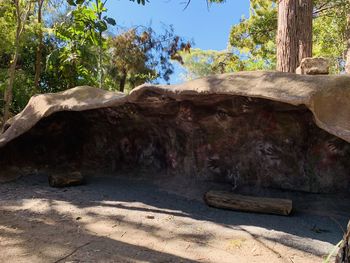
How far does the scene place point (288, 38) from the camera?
546 centimetres

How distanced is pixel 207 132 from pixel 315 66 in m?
1.30

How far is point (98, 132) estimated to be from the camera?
16.6ft

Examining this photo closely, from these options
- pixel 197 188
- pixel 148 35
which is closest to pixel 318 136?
pixel 197 188

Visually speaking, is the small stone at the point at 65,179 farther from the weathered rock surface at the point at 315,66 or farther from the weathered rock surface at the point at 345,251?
the weathered rock surface at the point at 345,251

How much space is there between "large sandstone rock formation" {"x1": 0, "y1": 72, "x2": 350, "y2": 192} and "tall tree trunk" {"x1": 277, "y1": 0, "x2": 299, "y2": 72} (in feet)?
5.73

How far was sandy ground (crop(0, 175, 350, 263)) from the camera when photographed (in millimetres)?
2643

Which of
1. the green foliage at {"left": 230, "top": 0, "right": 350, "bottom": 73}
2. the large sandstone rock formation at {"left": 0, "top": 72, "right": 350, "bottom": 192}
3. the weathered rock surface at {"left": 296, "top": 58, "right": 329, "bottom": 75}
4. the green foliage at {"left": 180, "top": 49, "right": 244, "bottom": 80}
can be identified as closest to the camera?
the large sandstone rock formation at {"left": 0, "top": 72, "right": 350, "bottom": 192}

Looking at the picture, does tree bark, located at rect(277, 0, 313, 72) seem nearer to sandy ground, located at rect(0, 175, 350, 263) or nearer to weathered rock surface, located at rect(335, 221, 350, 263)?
sandy ground, located at rect(0, 175, 350, 263)

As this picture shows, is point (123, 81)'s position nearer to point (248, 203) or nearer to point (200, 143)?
point (200, 143)

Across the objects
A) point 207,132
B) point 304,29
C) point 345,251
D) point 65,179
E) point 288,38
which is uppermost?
point 304,29

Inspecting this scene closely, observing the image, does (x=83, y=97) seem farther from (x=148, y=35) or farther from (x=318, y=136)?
(x=148, y=35)

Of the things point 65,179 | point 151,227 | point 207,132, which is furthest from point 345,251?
point 65,179

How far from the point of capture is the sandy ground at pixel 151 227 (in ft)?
8.67

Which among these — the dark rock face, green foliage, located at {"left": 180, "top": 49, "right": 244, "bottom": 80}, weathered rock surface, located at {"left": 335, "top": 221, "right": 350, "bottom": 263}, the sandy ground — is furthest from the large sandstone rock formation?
green foliage, located at {"left": 180, "top": 49, "right": 244, "bottom": 80}
